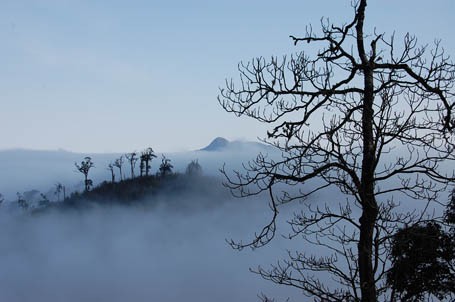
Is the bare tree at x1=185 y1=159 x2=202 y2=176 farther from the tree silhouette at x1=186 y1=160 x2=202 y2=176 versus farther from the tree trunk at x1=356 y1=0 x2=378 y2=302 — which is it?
the tree trunk at x1=356 y1=0 x2=378 y2=302

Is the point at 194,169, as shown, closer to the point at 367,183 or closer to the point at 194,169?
the point at 194,169

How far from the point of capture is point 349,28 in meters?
5.86

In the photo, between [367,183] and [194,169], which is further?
[194,169]

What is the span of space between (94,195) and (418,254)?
16865cm

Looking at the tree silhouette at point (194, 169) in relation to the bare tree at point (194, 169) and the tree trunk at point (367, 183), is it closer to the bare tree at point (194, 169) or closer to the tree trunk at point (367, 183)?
the bare tree at point (194, 169)

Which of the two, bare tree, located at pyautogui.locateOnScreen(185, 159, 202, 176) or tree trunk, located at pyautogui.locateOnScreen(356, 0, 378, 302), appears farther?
bare tree, located at pyautogui.locateOnScreen(185, 159, 202, 176)

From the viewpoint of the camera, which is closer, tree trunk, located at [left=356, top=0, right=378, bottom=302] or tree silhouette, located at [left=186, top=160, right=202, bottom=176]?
tree trunk, located at [left=356, top=0, right=378, bottom=302]

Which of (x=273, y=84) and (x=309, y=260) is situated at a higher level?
(x=273, y=84)

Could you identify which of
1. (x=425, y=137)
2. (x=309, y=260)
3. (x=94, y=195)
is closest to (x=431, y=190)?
(x=425, y=137)

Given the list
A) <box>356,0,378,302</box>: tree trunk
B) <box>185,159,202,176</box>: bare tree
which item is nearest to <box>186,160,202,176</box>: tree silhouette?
<box>185,159,202,176</box>: bare tree

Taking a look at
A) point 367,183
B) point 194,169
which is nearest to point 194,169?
point 194,169

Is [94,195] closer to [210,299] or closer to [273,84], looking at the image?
[210,299]

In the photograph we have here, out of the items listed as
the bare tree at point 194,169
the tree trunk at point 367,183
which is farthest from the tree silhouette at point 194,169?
the tree trunk at point 367,183

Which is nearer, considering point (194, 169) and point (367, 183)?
point (367, 183)
